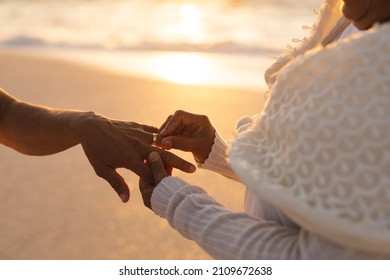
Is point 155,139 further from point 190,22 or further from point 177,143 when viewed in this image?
point 190,22

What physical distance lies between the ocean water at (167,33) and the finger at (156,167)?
3436 mm

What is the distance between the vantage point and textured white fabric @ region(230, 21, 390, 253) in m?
0.97

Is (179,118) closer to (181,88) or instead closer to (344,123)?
(344,123)

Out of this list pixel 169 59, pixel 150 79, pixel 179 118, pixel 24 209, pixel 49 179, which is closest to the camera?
pixel 179 118

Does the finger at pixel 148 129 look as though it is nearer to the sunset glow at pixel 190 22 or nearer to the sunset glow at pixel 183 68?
the sunset glow at pixel 183 68

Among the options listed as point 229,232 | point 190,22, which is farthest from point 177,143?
point 190,22

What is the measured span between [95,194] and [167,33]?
523 cm

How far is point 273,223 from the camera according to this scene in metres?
1.17

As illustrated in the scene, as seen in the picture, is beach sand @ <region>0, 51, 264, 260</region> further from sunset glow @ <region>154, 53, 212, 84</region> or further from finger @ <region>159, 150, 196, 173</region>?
finger @ <region>159, 150, 196, 173</region>

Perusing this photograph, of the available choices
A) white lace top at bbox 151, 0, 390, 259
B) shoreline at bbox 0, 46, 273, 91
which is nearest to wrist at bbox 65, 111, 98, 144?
white lace top at bbox 151, 0, 390, 259

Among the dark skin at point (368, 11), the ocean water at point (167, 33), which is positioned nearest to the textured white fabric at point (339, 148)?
the dark skin at point (368, 11)

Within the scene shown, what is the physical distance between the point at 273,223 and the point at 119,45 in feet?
20.6

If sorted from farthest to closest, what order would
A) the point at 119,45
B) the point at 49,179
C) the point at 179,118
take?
the point at 119,45 → the point at 49,179 → the point at 179,118
